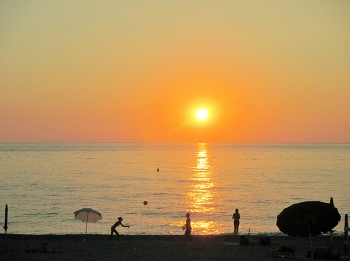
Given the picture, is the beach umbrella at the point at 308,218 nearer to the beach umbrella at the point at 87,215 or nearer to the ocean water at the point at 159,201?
the beach umbrella at the point at 87,215

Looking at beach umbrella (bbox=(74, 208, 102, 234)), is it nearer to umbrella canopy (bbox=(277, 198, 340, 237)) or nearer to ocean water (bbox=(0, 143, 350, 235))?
ocean water (bbox=(0, 143, 350, 235))

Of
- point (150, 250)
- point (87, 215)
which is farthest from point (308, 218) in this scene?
point (87, 215)

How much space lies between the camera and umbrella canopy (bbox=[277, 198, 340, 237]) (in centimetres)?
2052

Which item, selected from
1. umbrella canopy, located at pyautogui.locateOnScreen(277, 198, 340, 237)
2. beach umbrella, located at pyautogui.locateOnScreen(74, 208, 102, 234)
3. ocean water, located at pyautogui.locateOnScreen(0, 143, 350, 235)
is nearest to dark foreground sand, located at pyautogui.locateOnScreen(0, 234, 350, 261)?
umbrella canopy, located at pyautogui.locateOnScreen(277, 198, 340, 237)

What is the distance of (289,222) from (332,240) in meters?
8.49

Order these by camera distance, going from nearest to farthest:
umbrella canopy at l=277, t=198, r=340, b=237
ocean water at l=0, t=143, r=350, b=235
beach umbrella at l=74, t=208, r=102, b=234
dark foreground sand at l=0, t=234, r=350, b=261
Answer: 1. umbrella canopy at l=277, t=198, r=340, b=237
2. dark foreground sand at l=0, t=234, r=350, b=261
3. beach umbrella at l=74, t=208, r=102, b=234
4. ocean water at l=0, t=143, r=350, b=235

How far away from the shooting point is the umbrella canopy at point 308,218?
20516 millimetres

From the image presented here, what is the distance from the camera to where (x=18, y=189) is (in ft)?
263

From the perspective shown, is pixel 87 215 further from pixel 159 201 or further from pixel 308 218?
pixel 159 201

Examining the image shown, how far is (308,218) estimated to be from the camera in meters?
20.9

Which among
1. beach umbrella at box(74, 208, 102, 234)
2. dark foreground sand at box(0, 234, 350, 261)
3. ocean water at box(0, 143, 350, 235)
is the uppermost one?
ocean water at box(0, 143, 350, 235)

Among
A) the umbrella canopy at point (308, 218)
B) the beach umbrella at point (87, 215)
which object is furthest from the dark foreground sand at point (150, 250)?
the beach umbrella at point (87, 215)

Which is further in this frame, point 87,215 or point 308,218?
point 87,215

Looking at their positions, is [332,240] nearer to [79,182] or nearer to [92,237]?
[92,237]
